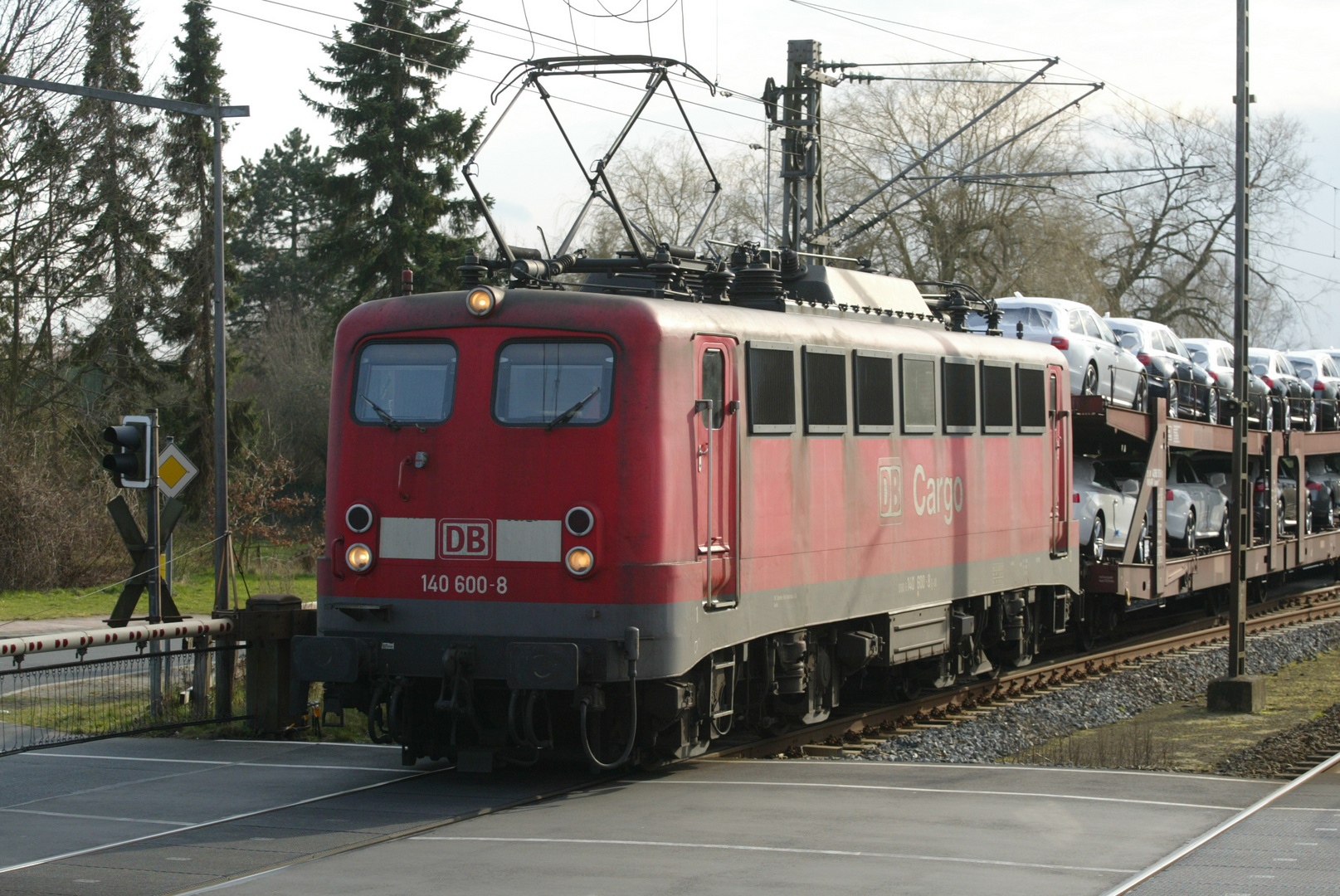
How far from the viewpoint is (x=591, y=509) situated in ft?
32.8

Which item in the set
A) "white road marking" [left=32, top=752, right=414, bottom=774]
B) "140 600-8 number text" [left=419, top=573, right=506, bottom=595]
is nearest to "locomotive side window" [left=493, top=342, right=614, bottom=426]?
"140 600-8 number text" [left=419, top=573, right=506, bottom=595]

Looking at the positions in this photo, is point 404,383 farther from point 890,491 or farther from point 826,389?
point 890,491

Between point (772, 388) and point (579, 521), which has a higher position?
point (772, 388)

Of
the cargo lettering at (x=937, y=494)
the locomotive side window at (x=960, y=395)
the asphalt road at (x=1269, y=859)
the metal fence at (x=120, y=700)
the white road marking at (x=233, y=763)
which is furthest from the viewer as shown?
the locomotive side window at (x=960, y=395)

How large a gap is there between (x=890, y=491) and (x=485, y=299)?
4.32 metres

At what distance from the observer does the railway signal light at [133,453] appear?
1318 cm

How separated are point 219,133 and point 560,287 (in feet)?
26.4

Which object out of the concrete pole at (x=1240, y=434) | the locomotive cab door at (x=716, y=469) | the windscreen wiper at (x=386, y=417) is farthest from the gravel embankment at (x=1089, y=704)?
the windscreen wiper at (x=386, y=417)

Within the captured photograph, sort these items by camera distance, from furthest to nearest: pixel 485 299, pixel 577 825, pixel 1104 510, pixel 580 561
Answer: pixel 1104 510, pixel 485 299, pixel 580 561, pixel 577 825

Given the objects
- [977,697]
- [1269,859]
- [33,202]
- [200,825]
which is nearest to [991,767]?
[1269,859]

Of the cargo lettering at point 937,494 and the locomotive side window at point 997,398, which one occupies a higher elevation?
the locomotive side window at point 997,398

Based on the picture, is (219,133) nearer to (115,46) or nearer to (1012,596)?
(1012,596)

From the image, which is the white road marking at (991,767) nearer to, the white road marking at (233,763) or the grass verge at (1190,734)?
the grass verge at (1190,734)

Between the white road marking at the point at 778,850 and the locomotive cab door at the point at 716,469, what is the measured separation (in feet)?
7.21
